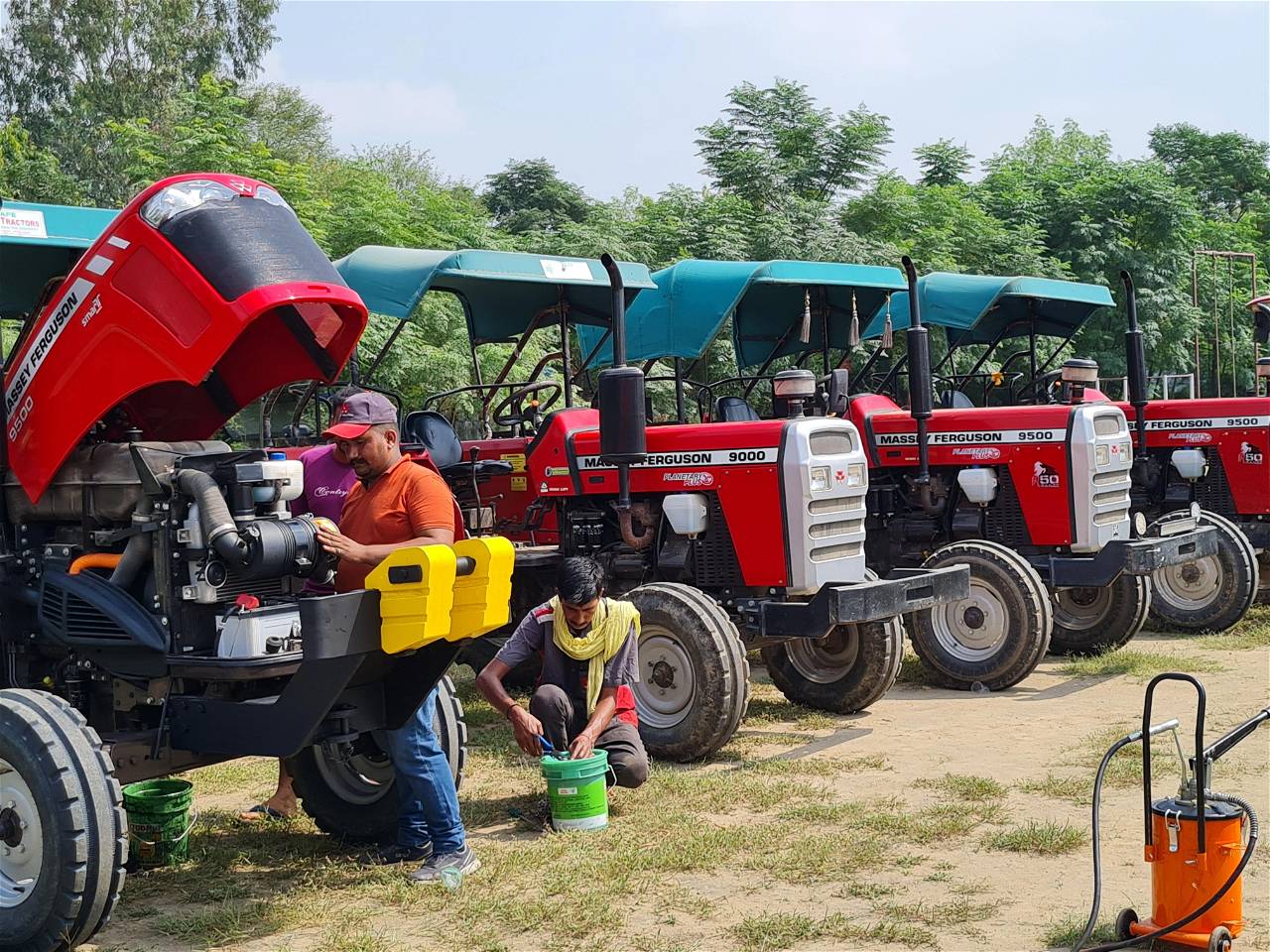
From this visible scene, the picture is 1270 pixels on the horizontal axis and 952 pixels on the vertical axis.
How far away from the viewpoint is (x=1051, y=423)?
9531 mm

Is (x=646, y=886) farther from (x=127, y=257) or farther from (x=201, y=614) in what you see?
(x=127, y=257)

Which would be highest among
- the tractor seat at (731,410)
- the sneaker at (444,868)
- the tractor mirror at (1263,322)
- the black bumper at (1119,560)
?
the tractor mirror at (1263,322)

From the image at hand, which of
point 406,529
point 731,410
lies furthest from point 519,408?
point 406,529

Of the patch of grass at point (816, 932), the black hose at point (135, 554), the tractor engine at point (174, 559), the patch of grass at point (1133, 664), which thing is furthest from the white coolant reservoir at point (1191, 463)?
the black hose at point (135, 554)

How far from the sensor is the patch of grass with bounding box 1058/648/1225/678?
30.3 feet

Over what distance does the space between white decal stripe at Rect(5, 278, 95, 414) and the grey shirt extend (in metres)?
2.27

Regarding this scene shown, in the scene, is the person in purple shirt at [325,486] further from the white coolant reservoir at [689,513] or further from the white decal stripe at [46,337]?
the white coolant reservoir at [689,513]

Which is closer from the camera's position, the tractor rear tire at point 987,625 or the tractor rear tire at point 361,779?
the tractor rear tire at point 361,779

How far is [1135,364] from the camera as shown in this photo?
10.4m

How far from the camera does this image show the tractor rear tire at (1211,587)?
10656mm

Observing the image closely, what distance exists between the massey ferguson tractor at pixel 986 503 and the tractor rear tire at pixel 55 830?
504 cm

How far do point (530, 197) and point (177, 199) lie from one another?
2590 centimetres

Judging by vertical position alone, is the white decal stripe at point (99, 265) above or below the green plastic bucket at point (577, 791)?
above

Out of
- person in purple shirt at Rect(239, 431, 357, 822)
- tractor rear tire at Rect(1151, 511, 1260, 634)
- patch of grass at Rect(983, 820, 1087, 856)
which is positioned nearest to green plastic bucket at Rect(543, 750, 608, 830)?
person in purple shirt at Rect(239, 431, 357, 822)
